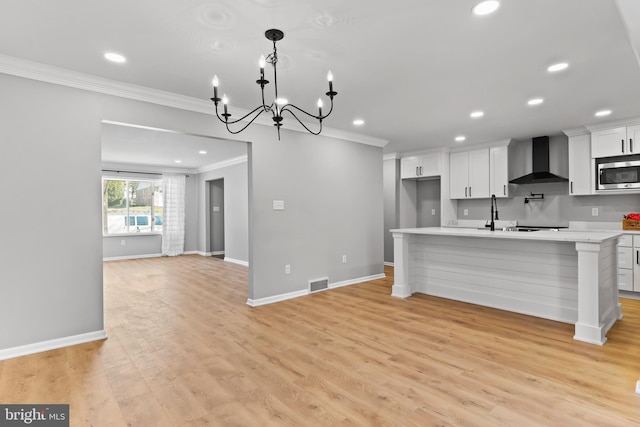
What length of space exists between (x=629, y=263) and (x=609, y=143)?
69.1 inches

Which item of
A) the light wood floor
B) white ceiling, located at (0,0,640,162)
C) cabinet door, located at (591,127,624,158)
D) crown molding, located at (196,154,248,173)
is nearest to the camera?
the light wood floor

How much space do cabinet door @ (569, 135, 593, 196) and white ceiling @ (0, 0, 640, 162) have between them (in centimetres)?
105

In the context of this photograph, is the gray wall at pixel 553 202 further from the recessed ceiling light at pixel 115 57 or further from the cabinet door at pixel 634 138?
the recessed ceiling light at pixel 115 57

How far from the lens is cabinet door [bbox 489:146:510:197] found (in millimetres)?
6078

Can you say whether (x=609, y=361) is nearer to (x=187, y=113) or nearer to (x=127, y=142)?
(x=187, y=113)

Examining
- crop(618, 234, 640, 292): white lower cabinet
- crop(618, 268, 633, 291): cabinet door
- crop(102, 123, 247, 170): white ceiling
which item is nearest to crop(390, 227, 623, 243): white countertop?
crop(618, 234, 640, 292): white lower cabinet

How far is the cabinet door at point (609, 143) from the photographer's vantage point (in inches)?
188

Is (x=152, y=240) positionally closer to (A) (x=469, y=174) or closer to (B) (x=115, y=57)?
(B) (x=115, y=57)

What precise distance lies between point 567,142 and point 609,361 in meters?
4.21

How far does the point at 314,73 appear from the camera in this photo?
125 inches

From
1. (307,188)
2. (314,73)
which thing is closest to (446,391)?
(314,73)

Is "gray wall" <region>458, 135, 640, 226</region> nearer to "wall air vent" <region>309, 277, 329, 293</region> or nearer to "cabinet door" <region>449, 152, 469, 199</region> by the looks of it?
"cabinet door" <region>449, 152, 469, 199</region>

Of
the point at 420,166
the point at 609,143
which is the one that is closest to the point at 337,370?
the point at 609,143

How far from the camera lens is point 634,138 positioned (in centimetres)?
470
